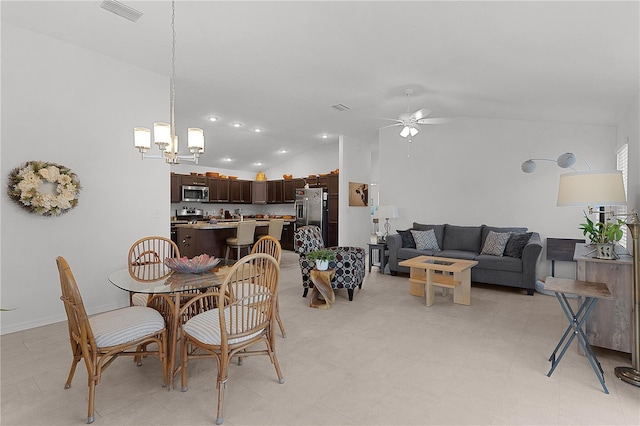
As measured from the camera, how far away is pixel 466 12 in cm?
267

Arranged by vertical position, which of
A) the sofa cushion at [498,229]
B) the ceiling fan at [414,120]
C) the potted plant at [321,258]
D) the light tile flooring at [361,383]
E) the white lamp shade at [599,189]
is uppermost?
the ceiling fan at [414,120]

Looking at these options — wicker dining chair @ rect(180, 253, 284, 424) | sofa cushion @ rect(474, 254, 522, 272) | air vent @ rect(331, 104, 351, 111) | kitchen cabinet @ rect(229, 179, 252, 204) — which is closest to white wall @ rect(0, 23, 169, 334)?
wicker dining chair @ rect(180, 253, 284, 424)

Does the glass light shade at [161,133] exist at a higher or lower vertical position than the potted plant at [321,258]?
higher

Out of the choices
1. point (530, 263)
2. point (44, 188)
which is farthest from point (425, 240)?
point (44, 188)

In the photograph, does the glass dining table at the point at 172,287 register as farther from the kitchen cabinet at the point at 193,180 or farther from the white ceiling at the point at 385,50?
Result: the kitchen cabinet at the point at 193,180

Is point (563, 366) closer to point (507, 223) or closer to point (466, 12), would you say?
point (466, 12)

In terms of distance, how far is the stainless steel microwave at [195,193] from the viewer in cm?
819

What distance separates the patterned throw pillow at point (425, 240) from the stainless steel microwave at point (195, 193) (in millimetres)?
5341

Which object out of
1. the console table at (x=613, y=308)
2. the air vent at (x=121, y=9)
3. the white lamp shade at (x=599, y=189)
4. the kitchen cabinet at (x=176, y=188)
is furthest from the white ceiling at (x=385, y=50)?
the kitchen cabinet at (x=176, y=188)

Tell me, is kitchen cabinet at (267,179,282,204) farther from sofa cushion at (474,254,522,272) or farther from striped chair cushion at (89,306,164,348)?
striped chair cushion at (89,306,164,348)

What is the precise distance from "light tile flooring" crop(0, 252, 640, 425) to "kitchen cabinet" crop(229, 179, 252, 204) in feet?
20.1

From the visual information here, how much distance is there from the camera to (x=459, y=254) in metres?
5.44

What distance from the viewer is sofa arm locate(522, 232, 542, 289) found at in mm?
4715

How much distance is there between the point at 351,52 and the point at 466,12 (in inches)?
50.1
